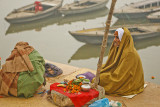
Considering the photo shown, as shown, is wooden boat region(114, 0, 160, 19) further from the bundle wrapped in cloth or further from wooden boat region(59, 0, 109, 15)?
the bundle wrapped in cloth

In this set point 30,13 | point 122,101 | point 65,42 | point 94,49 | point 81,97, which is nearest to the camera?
point 81,97

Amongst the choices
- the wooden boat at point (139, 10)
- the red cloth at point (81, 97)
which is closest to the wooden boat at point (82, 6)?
the wooden boat at point (139, 10)

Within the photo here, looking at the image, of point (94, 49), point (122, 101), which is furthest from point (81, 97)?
point (94, 49)

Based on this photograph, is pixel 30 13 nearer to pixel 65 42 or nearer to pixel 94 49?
pixel 65 42

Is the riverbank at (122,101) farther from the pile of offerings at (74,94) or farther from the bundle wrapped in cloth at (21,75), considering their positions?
the pile of offerings at (74,94)

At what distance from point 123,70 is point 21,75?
178 cm

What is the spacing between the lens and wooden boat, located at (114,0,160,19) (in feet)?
37.4

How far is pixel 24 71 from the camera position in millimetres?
4211

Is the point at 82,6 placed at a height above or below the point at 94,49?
above

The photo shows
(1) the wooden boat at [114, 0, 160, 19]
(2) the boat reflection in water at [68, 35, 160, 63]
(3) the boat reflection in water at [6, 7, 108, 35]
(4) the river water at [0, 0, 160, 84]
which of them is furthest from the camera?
(3) the boat reflection in water at [6, 7, 108, 35]

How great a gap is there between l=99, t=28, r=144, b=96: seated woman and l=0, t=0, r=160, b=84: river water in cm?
231

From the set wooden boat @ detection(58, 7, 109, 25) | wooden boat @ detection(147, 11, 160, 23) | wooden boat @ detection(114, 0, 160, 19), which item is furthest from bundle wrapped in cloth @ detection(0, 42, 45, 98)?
wooden boat @ detection(58, 7, 109, 25)

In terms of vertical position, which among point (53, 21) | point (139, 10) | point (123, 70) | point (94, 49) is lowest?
point (94, 49)

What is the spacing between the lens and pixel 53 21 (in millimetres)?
13852
